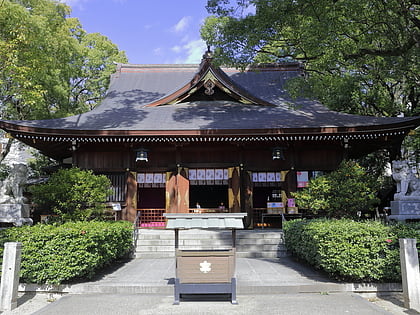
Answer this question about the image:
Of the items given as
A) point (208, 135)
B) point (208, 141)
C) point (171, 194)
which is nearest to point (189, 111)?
point (208, 141)

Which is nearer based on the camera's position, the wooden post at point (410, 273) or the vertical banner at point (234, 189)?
the wooden post at point (410, 273)

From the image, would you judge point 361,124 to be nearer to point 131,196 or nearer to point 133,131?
point 133,131

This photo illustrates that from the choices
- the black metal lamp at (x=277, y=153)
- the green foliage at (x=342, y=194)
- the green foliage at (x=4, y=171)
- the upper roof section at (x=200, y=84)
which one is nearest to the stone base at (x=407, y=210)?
the green foliage at (x=342, y=194)

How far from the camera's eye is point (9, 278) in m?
5.67

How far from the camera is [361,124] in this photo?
1142cm

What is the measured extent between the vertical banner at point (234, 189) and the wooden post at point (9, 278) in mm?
7782

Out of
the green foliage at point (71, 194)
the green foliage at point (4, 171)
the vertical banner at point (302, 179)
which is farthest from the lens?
the green foliage at point (4, 171)

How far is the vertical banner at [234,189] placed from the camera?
12.4 metres

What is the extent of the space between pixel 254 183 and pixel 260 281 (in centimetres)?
653

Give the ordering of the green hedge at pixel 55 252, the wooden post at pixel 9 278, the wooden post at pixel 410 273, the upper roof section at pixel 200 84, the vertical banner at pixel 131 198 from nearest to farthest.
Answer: the wooden post at pixel 410 273
the wooden post at pixel 9 278
the green hedge at pixel 55 252
the vertical banner at pixel 131 198
the upper roof section at pixel 200 84

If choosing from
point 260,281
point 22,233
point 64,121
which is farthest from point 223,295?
point 64,121

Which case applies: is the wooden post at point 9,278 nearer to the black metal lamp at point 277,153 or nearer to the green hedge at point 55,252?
the green hedge at point 55,252

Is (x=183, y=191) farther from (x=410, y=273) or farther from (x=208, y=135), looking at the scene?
(x=410, y=273)

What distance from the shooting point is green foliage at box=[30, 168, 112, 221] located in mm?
9695
